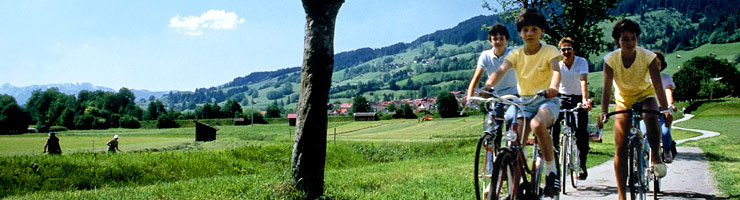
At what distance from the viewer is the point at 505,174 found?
4414mm

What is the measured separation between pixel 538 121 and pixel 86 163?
1274 cm

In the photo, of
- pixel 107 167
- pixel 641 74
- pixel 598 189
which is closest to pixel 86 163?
pixel 107 167

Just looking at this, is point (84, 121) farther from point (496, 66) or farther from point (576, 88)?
point (496, 66)

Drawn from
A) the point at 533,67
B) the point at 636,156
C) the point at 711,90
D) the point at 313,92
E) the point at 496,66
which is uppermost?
the point at 711,90

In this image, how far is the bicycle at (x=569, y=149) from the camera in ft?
22.6

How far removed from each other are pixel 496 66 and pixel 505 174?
179 centimetres

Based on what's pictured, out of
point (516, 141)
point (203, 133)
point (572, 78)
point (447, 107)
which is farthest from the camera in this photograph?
point (447, 107)

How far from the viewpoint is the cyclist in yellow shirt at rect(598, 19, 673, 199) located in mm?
5105

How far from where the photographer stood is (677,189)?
23.0 feet

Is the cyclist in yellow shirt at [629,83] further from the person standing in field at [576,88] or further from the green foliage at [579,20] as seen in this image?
the green foliage at [579,20]

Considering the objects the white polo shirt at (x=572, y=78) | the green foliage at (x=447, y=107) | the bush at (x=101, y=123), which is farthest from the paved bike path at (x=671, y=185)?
the green foliage at (x=447, y=107)

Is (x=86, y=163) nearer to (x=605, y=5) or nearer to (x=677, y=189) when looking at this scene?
(x=677, y=189)

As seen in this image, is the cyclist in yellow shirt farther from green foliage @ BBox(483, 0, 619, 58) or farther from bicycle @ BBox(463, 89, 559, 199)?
green foliage @ BBox(483, 0, 619, 58)

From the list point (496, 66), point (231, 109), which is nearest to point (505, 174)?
point (496, 66)
